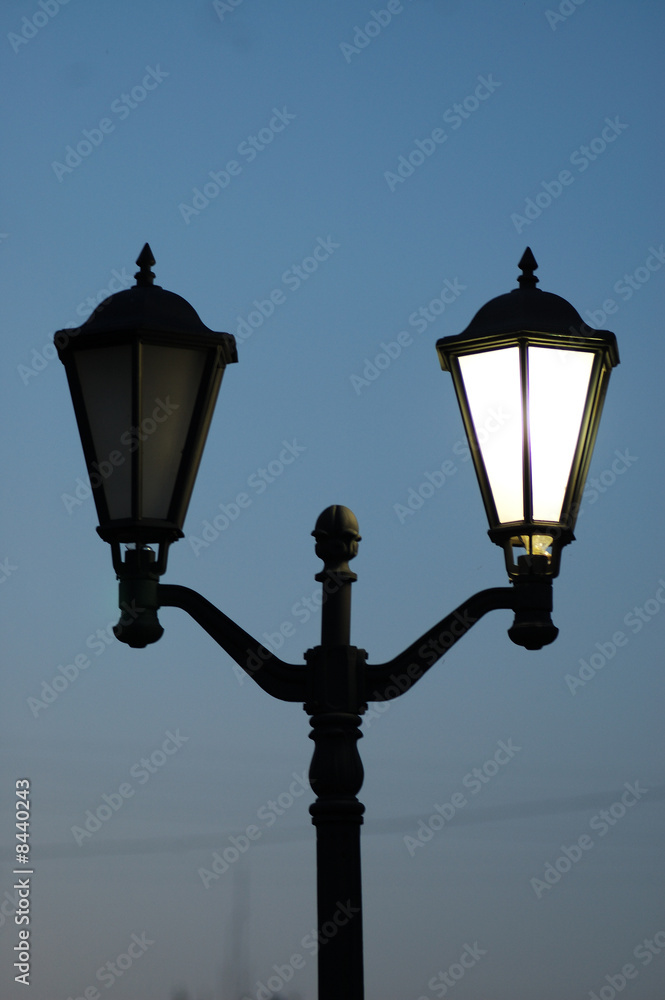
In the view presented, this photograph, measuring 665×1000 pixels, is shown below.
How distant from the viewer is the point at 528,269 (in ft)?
15.2

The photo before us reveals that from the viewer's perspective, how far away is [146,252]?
4613 millimetres

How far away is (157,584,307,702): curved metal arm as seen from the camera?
4.15 m

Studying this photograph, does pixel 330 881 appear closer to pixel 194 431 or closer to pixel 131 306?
pixel 194 431

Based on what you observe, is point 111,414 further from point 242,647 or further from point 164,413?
point 242,647

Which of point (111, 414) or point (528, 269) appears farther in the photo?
point (528, 269)

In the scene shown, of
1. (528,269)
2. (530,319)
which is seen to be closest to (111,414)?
(530,319)

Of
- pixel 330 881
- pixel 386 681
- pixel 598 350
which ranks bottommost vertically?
pixel 330 881

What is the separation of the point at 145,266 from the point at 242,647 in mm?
1326

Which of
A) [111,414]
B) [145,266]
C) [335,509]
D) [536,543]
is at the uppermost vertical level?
[145,266]

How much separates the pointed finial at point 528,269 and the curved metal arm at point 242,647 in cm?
148

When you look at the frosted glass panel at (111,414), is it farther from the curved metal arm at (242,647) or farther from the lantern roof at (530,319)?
the lantern roof at (530,319)

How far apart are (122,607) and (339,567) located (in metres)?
0.68

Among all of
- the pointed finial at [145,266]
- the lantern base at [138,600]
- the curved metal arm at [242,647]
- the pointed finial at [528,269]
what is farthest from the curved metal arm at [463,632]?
the pointed finial at [145,266]

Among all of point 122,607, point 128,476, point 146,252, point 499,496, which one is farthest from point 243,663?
point 146,252
